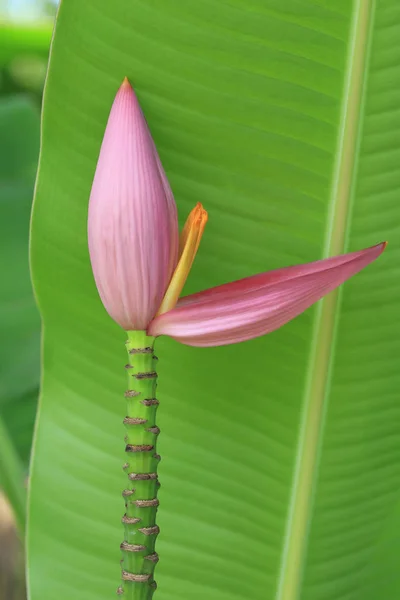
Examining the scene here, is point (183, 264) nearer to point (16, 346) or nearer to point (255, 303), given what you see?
point (255, 303)

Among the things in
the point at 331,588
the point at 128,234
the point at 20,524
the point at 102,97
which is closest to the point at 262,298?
the point at 128,234

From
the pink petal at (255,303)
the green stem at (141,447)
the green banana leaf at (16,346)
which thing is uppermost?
the green banana leaf at (16,346)

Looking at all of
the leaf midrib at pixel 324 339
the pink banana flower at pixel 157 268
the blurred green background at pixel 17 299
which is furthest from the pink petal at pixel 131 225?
the blurred green background at pixel 17 299

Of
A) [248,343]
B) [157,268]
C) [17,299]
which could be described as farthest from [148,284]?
[17,299]

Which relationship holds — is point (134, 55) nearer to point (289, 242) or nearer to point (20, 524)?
point (289, 242)

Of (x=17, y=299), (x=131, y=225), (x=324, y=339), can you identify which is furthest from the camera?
(x=17, y=299)

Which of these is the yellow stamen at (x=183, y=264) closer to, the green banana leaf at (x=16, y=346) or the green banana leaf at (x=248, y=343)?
the green banana leaf at (x=248, y=343)
